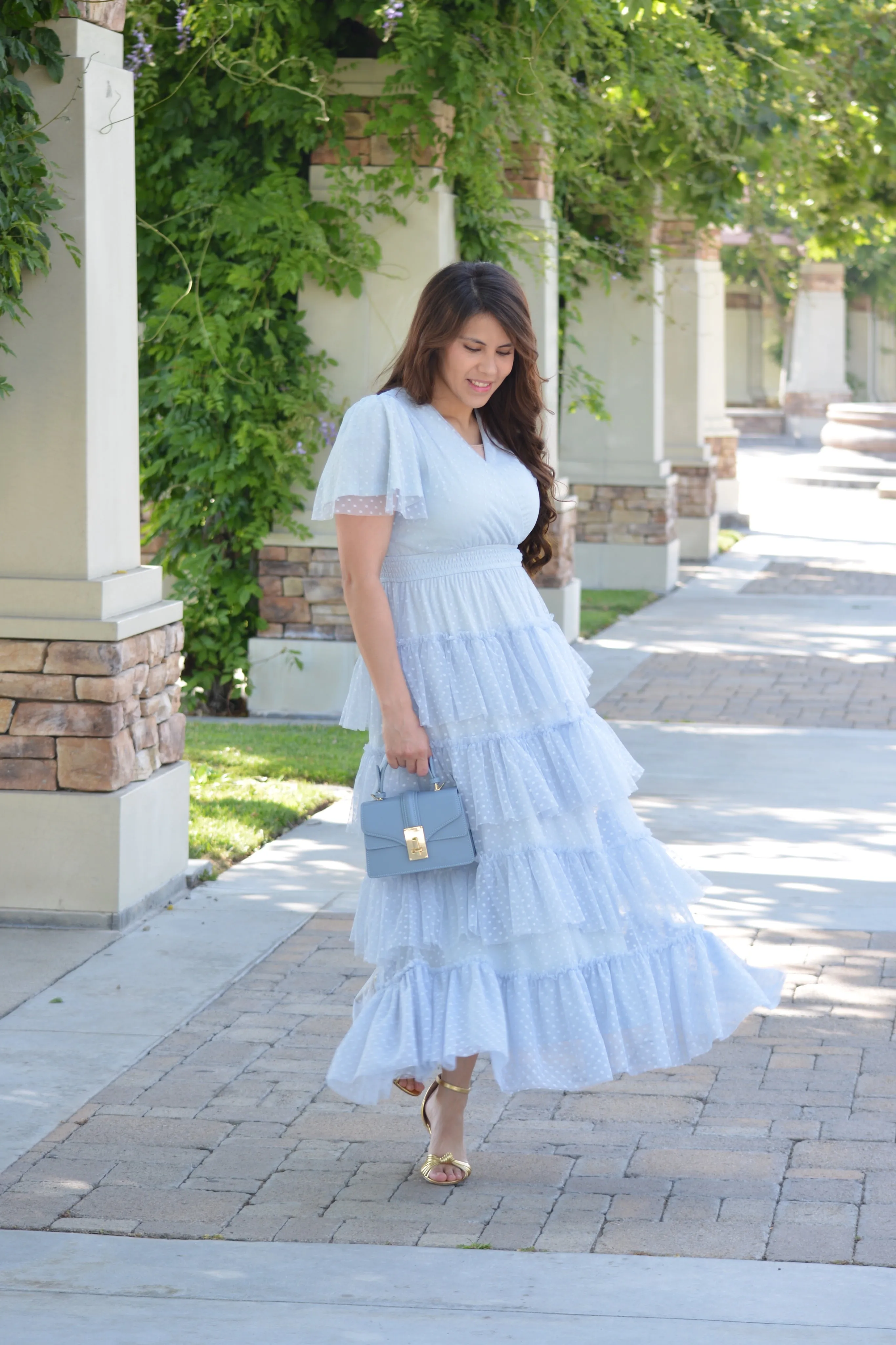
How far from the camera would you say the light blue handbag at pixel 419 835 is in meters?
3.32

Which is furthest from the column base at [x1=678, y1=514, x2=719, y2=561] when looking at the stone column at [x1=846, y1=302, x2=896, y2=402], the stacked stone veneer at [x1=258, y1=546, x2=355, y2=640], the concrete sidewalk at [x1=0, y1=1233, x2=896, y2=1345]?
the stone column at [x1=846, y1=302, x2=896, y2=402]

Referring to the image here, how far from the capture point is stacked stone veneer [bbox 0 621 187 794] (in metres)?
5.25

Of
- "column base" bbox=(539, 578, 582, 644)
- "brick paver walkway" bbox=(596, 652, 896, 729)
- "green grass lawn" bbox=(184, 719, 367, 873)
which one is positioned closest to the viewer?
"green grass lawn" bbox=(184, 719, 367, 873)

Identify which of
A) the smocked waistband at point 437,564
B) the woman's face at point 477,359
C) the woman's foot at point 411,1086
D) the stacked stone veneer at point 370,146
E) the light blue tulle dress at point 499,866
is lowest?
the woman's foot at point 411,1086

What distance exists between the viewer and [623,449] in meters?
14.4

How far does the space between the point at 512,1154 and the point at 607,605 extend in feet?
33.1

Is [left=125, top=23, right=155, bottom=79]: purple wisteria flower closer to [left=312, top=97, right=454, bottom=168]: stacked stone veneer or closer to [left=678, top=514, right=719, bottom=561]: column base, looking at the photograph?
[left=312, top=97, right=454, bottom=168]: stacked stone veneer

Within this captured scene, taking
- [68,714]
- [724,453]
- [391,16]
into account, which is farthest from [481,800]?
[724,453]

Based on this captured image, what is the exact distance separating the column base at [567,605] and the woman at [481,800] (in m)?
7.67

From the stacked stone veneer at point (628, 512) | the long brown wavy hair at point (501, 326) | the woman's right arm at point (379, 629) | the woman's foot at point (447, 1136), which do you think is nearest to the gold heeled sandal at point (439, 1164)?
the woman's foot at point (447, 1136)

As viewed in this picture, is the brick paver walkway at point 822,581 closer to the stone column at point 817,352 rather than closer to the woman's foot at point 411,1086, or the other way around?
the woman's foot at point 411,1086

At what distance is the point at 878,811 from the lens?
6965 millimetres

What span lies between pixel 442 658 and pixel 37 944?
226cm

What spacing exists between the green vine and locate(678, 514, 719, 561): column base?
40.1 feet
